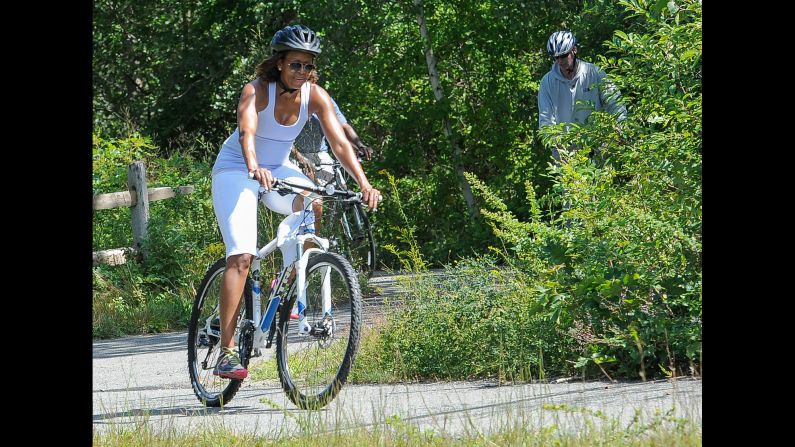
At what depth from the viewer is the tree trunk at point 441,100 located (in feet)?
55.5

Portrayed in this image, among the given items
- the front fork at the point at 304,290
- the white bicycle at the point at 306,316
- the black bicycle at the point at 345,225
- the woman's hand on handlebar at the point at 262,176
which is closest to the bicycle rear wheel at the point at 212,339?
the white bicycle at the point at 306,316

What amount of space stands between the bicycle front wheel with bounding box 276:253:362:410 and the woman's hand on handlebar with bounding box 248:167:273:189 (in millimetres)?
516

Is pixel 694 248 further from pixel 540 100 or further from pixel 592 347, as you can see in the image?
pixel 540 100

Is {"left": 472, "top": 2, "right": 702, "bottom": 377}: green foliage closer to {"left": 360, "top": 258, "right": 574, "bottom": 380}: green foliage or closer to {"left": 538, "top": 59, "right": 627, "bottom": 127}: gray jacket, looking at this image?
{"left": 360, "top": 258, "right": 574, "bottom": 380}: green foliage

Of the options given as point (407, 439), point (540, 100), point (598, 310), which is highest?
point (540, 100)

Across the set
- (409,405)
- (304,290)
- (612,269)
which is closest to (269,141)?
(304,290)

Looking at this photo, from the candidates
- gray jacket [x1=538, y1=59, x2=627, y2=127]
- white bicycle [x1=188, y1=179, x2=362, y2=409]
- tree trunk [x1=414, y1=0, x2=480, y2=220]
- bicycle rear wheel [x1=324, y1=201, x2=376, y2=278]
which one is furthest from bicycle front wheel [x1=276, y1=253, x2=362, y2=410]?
tree trunk [x1=414, y1=0, x2=480, y2=220]

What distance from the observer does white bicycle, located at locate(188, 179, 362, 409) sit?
6.61 meters

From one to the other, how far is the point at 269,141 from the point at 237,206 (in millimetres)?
424

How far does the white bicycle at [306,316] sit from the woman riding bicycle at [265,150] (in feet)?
0.32

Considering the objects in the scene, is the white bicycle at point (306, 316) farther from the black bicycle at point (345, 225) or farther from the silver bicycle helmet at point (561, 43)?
the silver bicycle helmet at point (561, 43)
